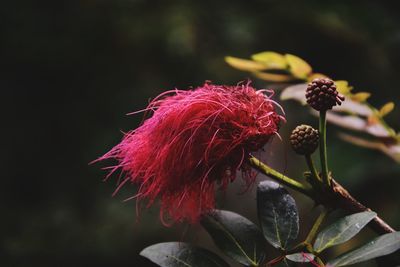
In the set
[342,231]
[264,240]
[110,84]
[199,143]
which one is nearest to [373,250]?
[342,231]

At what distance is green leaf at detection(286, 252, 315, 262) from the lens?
673 millimetres

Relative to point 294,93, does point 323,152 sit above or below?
below

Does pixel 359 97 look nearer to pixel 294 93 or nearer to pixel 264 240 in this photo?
pixel 294 93

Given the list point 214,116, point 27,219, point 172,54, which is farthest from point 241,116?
point 27,219

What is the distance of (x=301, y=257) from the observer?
0.68m

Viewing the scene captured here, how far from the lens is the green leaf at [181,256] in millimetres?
711

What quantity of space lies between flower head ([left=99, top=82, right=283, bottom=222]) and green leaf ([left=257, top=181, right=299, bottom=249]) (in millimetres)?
52

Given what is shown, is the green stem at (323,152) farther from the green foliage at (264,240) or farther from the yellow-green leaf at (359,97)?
the yellow-green leaf at (359,97)

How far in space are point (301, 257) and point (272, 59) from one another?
Result: 17.5 inches

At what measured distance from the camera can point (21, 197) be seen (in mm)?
2322

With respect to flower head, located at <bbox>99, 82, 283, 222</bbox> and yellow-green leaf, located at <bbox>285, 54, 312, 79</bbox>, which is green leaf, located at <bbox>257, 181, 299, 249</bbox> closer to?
flower head, located at <bbox>99, 82, 283, 222</bbox>

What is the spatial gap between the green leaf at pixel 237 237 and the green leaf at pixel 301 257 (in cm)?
6

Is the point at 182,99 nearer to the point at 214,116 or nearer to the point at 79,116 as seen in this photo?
the point at 214,116

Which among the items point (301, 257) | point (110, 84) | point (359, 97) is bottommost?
point (301, 257)
